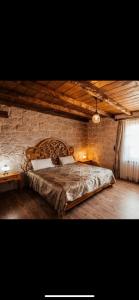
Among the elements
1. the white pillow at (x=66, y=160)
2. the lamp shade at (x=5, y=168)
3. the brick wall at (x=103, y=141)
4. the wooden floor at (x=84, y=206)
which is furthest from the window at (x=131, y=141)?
the lamp shade at (x=5, y=168)

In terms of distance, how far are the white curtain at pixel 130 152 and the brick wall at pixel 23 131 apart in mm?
2100

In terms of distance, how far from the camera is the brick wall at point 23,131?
12.3ft

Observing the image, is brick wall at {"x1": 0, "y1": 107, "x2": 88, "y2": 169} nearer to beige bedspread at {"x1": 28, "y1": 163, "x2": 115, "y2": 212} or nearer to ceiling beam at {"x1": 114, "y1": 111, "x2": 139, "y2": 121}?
beige bedspread at {"x1": 28, "y1": 163, "x2": 115, "y2": 212}

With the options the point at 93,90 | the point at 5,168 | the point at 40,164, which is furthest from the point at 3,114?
the point at 93,90

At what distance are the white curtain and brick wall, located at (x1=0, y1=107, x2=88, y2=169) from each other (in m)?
2.10

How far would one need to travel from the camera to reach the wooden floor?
2529 mm

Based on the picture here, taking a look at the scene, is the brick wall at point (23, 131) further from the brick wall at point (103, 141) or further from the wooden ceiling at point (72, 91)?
the brick wall at point (103, 141)

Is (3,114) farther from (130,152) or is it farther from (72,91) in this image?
(130,152)

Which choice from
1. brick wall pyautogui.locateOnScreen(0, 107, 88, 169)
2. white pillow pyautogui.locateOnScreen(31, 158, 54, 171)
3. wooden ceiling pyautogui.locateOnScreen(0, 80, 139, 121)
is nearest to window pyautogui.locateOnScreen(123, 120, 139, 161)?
wooden ceiling pyautogui.locateOnScreen(0, 80, 139, 121)

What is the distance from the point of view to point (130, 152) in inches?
180

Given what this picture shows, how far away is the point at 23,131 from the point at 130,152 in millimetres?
3494
